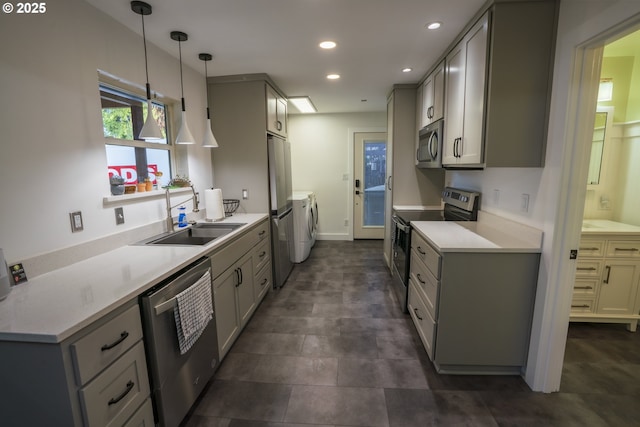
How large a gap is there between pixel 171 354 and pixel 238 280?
35.9 inches

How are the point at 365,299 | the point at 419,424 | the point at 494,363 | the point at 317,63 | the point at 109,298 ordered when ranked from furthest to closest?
the point at 365,299, the point at 317,63, the point at 494,363, the point at 419,424, the point at 109,298

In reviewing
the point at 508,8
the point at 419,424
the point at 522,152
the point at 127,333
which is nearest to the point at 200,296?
the point at 127,333

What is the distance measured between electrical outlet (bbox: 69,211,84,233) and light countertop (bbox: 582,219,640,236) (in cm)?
346

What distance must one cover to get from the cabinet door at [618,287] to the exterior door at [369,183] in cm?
335

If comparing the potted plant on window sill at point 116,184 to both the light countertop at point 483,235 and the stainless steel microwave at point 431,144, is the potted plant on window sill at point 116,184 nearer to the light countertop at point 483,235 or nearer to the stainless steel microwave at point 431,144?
the light countertop at point 483,235

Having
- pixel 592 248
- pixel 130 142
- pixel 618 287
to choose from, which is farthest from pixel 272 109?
pixel 618 287

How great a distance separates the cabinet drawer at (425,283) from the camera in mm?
1984

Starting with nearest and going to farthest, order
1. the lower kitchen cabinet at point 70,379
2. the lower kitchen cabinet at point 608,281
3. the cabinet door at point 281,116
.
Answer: the lower kitchen cabinet at point 70,379, the lower kitchen cabinet at point 608,281, the cabinet door at point 281,116

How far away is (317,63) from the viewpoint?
2771 mm

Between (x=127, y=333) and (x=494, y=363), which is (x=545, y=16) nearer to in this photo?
(x=494, y=363)

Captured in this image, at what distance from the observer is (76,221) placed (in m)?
1.67

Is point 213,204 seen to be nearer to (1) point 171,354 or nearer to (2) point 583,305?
(1) point 171,354

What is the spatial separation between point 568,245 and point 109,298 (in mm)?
2278

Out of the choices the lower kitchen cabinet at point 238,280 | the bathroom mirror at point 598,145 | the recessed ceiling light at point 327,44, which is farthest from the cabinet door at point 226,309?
the bathroom mirror at point 598,145
